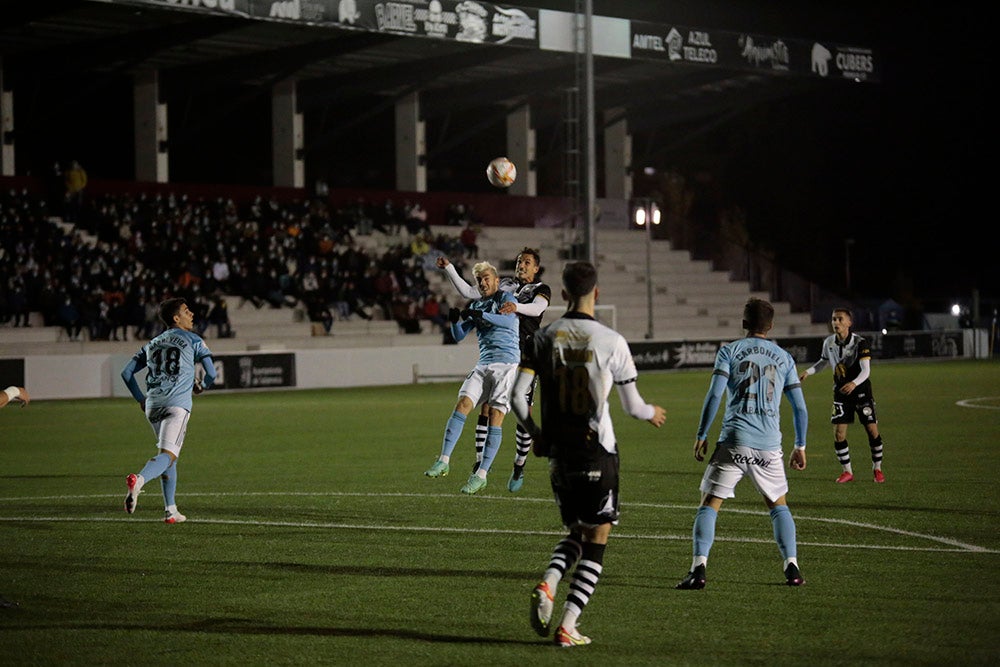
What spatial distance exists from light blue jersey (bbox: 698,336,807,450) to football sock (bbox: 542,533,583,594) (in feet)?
5.55

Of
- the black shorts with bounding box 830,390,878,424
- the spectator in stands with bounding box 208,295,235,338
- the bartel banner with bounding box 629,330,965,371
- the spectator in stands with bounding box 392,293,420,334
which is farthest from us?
the bartel banner with bounding box 629,330,965,371

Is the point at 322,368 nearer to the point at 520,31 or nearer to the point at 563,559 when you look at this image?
the point at 520,31

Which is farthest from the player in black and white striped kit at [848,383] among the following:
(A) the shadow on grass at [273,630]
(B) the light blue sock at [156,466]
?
(A) the shadow on grass at [273,630]

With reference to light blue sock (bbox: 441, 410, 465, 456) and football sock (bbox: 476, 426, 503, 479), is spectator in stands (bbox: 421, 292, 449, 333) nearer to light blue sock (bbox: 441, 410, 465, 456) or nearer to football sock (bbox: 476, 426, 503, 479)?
light blue sock (bbox: 441, 410, 465, 456)

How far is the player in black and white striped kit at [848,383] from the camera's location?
15.1m

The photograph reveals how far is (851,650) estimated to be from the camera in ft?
23.4

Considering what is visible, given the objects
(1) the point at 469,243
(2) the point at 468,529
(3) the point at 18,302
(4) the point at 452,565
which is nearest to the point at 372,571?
(4) the point at 452,565

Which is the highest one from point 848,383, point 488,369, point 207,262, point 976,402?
point 207,262

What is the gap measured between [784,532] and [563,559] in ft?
6.80

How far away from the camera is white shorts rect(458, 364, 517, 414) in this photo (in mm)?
14195

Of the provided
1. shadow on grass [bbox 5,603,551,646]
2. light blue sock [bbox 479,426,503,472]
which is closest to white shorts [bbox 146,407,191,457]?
light blue sock [bbox 479,426,503,472]

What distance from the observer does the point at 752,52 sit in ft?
149

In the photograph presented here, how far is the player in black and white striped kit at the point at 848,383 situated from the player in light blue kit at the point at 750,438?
6392mm

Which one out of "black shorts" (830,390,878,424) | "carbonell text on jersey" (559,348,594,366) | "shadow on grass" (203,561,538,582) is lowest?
"shadow on grass" (203,561,538,582)
